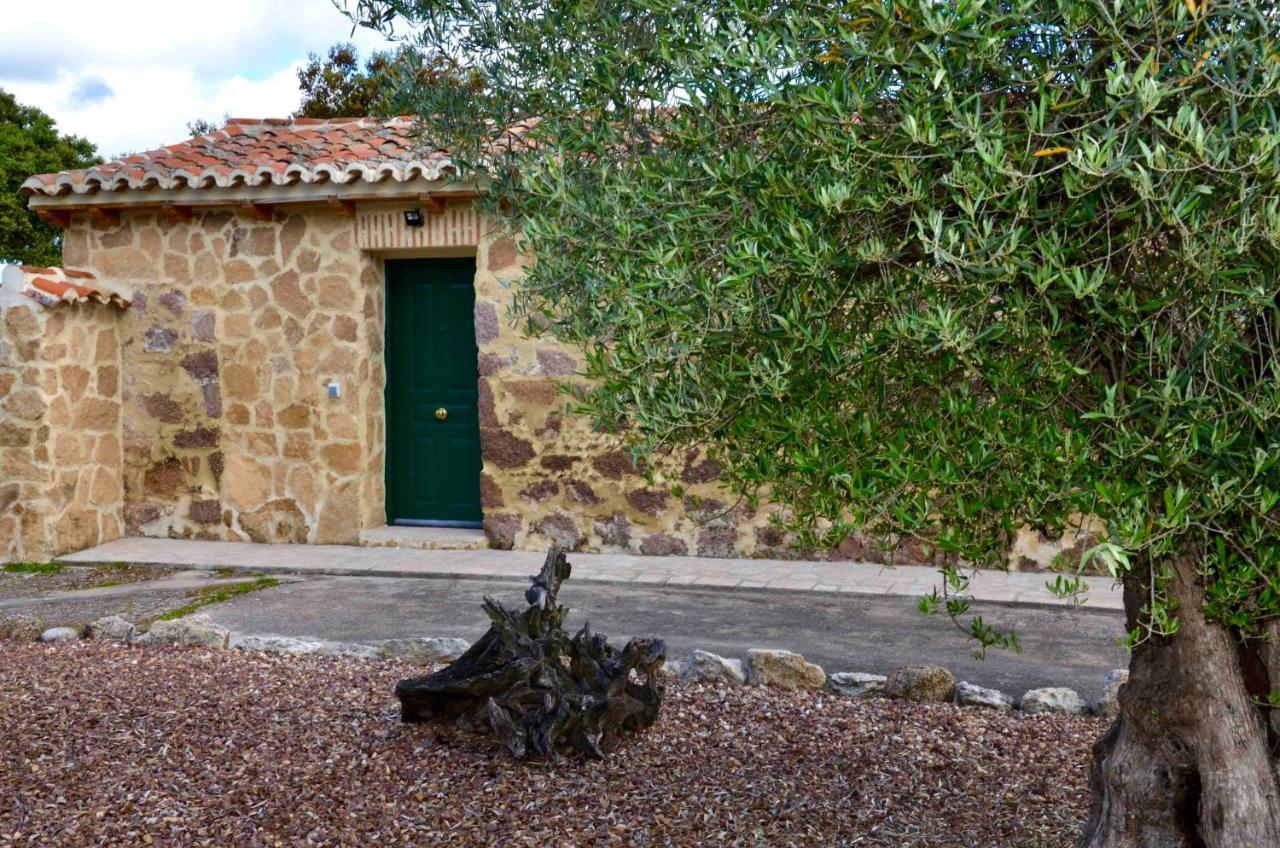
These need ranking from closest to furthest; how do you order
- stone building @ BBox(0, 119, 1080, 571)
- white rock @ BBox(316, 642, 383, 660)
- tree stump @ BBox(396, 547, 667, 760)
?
tree stump @ BBox(396, 547, 667, 760) < white rock @ BBox(316, 642, 383, 660) < stone building @ BBox(0, 119, 1080, 571)

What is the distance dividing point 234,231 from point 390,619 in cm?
446

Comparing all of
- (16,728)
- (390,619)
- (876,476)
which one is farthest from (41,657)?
(876,476)

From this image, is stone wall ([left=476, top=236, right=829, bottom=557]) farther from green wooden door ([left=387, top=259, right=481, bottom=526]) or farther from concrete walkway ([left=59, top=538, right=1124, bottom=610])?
green wooden door ([left=387, top=259, right=481, bottom=526])

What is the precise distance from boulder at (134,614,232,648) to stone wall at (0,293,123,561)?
3.73 meters

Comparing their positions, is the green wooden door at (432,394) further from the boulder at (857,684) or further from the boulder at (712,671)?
the boulder at (857,684)

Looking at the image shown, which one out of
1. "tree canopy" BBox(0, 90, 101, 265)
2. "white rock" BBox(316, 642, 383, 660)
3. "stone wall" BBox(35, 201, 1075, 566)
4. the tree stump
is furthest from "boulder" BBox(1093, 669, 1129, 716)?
"tree canopy" BBox(0, 90, 101, 265)

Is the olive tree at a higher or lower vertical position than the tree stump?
higher

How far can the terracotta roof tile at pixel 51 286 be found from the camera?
10.1m

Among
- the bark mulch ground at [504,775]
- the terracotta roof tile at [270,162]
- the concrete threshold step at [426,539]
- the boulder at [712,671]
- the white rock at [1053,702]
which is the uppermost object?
the terracotta roof tile at [270,162]

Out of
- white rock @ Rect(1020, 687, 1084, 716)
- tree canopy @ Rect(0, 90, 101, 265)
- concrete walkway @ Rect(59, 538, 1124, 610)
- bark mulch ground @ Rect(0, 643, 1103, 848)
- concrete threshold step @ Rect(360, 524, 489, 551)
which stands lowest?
bark mulch ground @ Rect(0, 643, 1103, 848)

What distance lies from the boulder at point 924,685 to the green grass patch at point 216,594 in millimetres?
4583

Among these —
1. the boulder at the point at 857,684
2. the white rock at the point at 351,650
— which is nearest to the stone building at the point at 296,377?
the white rock at the point at 351,650

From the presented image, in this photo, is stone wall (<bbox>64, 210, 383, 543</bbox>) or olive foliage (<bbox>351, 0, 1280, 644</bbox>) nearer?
olive foliage (<bbox>351, 0, 1280, 644</bbox>)

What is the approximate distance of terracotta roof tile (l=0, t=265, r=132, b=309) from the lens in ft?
33.3
